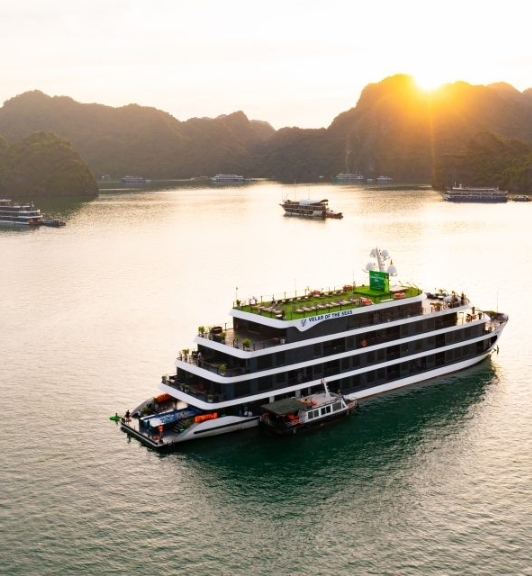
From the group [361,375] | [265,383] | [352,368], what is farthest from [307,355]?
[361,375]

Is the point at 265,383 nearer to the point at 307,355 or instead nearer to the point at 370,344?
the point at 307,355

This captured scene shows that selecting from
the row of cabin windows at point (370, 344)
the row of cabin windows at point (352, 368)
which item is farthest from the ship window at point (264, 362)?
the row of cabin windows at point (352, 368)

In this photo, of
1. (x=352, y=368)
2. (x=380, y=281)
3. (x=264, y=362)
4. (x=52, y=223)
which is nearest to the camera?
(x=264, y=362)

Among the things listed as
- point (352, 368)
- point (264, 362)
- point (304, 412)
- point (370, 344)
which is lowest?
point (304, 412)

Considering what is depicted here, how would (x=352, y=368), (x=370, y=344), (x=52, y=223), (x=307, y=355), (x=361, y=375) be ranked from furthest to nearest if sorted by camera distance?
(x=52, y=223), (x=370, y=344), (x=361, y=375), (x=352, y=368), (x=307, y=355)

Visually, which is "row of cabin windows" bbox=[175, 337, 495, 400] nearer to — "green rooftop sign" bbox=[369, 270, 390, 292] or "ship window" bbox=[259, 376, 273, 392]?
"ship window" bbox=[259, 376, 273, 392]

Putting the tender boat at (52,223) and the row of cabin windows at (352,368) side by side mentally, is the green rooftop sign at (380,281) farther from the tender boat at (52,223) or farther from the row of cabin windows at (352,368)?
the tender boat at (52,223)
